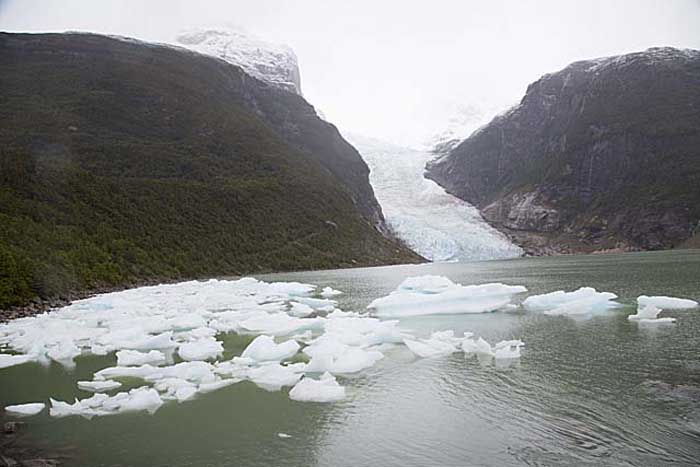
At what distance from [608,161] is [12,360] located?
95069 millimetres

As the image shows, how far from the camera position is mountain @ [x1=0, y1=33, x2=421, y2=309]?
34312 millimetres

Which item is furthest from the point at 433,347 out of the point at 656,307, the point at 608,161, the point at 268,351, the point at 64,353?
the point at 608,161

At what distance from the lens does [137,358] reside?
1201cm

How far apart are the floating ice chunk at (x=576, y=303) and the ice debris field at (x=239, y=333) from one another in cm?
3

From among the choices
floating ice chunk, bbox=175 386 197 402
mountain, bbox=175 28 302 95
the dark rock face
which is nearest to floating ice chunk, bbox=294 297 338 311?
floating ice chunk, bbox=175 386 197 402

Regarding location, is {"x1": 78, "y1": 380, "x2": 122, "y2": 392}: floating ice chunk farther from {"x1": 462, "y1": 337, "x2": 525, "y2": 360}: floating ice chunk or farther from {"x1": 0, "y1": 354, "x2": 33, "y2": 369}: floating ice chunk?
{"x1": 462, "y1": 337, "x2": 525, "y2": 360}: floating ice chunk

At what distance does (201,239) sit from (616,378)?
43.3m

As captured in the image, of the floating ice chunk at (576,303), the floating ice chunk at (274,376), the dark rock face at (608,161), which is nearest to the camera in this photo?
the floating ice chunk at (274,376)

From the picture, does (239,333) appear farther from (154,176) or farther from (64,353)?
(154,176)

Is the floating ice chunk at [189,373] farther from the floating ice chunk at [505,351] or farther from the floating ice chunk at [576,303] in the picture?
the floating ice chunk at [576,303]

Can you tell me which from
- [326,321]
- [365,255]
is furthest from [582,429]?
[365,255]

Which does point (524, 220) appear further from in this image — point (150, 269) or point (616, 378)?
point (616, 378)

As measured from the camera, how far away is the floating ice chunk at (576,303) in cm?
1695

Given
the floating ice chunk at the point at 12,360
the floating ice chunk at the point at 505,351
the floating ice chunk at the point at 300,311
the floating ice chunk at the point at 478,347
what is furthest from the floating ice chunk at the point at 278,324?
the floating ice chunk at the point at 505,351
